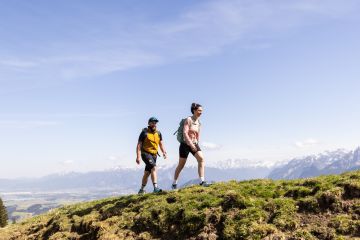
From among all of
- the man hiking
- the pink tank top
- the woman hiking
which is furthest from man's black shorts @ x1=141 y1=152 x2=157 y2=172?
the pink tank top

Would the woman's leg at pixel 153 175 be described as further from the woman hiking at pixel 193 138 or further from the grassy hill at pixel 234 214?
the woman hiking at pixel 193 138

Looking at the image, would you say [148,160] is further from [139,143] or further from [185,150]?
[185,150]

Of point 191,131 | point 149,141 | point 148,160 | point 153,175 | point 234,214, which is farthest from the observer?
point 149,141

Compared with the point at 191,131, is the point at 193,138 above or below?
below

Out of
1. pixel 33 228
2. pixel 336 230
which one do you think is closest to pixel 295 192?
pixel 336 230

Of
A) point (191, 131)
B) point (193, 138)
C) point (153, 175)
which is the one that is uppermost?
point (191, 131)

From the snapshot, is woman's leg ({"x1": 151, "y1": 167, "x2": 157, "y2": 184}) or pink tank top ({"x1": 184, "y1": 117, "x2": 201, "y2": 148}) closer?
pink tank top ({"x1": 184, "y1": 117, "x2": 201, "y2": 148})

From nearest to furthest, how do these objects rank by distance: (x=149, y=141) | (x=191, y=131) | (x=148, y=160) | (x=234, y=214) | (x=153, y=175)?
(x=234, y=214) < (x=191, y=131) < (x=153, y=175) < (x=148, y=160) < (x=149, y=141)

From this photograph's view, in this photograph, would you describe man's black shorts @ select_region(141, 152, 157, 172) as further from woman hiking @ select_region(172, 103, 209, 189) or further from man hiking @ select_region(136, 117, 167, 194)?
woman hiking @ select_region(172, 103, 209, 189)

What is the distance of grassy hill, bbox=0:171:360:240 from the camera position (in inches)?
439

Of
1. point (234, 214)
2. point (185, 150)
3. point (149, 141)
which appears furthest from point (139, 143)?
point (234, 214)

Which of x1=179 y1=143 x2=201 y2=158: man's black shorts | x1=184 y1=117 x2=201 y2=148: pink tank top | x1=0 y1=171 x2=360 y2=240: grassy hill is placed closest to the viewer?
x1=0 y1=171 x2=360 y2=240: grassy hill

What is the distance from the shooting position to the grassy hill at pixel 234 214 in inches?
439

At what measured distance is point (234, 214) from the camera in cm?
1269
